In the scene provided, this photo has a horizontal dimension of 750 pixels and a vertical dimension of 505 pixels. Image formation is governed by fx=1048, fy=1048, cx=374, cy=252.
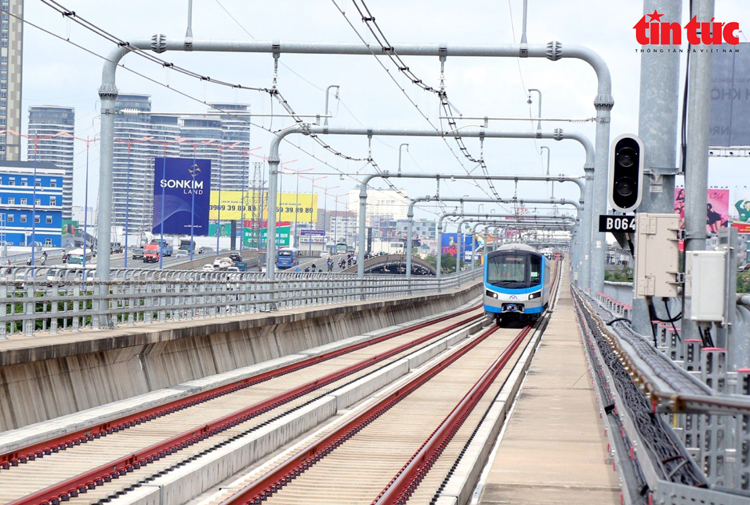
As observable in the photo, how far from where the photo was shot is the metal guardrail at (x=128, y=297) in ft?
48.5

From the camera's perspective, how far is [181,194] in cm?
6500

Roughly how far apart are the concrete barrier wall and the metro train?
1831 centimetres

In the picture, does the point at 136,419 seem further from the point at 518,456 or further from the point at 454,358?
the point at 454,358

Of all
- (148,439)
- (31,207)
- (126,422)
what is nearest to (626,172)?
(148,439)

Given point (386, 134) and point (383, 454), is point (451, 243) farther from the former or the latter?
point (383, 454)

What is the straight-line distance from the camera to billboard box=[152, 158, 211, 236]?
2496 inches

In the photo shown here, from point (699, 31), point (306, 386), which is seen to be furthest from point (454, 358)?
point (699, 31)

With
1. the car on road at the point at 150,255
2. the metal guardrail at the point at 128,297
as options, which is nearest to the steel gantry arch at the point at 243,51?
the metal guardrail at the point at 128,297

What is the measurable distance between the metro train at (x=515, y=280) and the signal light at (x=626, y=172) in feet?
114

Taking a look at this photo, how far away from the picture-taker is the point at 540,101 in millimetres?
40719

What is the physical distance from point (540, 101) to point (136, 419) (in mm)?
29181

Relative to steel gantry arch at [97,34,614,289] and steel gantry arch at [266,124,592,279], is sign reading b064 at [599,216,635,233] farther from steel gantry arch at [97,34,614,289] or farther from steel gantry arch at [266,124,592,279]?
steel gantry arch at [266,124,592,279]

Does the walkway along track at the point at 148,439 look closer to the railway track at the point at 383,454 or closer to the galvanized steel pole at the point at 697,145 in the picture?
the railway track at the point at 383,454

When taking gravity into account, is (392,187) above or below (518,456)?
above
